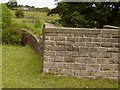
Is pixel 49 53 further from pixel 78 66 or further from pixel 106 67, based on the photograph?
pixel 106 67

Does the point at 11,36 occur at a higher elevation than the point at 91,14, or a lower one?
lower

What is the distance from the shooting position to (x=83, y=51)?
20.2 feet

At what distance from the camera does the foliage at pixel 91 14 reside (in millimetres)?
16969

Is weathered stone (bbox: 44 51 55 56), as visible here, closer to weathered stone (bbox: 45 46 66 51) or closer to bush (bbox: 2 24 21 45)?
weathered stone (bbox: 45 46 66 51)

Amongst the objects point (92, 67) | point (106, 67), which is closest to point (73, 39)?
point (92, 67)

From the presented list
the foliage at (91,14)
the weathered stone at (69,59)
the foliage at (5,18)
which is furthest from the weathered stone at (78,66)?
the foliage at (91,14)

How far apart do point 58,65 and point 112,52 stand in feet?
4.01

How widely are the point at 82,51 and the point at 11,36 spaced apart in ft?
30.0

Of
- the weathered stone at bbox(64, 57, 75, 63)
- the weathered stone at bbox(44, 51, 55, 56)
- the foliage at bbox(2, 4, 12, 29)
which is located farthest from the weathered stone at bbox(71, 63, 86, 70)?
the foliage at bbox(2, 4, 12, 29)

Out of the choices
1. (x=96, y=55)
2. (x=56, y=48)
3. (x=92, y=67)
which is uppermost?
(x=56, y=48)

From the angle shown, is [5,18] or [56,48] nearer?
[56,48]

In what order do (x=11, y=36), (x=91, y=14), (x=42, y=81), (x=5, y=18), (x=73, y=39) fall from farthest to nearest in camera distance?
(x=91, y=14), (x=5, y=18), (x=11, y=36), (x=73, y=39), (x=42, y=81)

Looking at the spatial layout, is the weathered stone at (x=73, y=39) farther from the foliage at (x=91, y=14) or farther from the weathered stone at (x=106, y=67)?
the foliage at (x=91, y=14)

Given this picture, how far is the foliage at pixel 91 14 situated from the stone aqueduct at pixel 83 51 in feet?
35.4
